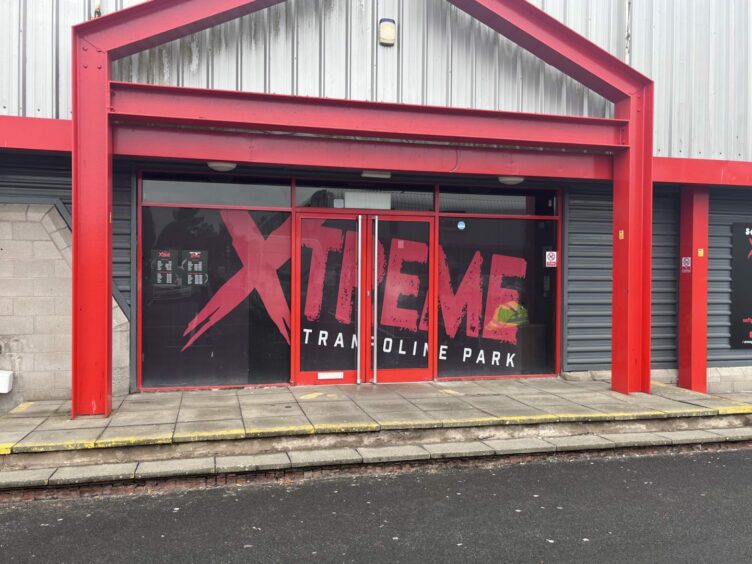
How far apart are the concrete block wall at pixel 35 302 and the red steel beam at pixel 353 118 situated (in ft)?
5.92

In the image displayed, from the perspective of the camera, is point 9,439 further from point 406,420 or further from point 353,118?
point 353,118

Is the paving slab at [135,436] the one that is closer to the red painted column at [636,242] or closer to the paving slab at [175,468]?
the paving slab at [175,468]

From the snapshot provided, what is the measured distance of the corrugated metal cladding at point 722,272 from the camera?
890cm

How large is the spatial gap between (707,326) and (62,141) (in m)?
9.11

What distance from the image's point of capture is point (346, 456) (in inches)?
206

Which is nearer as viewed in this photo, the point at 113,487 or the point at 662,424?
the point at 113,487

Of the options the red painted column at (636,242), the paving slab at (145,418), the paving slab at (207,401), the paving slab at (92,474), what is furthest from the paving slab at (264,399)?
the red painted column at (636,242)

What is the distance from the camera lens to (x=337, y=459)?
5.16 m

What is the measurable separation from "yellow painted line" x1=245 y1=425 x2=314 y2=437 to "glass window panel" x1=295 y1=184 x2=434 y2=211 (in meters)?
3.27

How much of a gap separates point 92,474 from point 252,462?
1.29 meters

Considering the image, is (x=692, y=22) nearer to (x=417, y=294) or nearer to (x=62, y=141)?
(x=417, y=294)

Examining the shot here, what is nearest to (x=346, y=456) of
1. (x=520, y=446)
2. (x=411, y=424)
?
(x=411, y=424)

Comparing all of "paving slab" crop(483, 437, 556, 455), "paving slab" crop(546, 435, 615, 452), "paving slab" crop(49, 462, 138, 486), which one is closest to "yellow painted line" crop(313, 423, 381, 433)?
"paving slab" crop(483, 437, 556, 455)

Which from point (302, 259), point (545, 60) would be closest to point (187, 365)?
point (302, 259)
